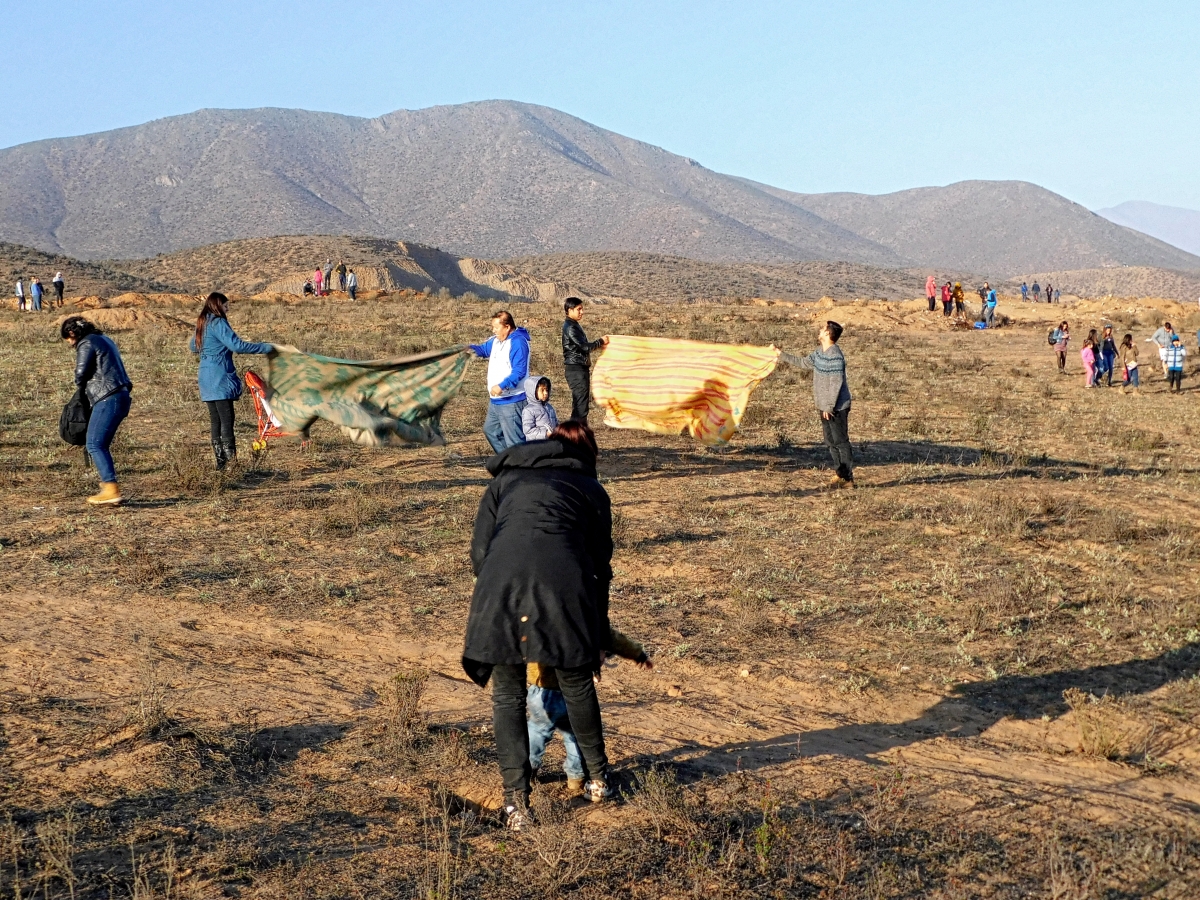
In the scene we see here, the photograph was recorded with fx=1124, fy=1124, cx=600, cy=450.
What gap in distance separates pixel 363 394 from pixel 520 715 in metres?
7.79

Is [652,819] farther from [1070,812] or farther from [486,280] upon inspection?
[486,280]

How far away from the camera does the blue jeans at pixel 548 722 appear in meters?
5.28

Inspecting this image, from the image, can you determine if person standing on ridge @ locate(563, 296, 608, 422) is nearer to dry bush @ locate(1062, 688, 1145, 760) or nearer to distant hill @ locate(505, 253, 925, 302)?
dry bush @ locate(1062, 688, 1145, 760)

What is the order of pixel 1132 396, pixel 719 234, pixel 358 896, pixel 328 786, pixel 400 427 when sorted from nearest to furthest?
1. pixel 358 896
2. pixel 328 786
3. pixel 400 427
4. pixel 1132 396
5. pixel 719 234

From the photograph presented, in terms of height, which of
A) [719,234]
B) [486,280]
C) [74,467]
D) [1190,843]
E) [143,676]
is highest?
[719,234]

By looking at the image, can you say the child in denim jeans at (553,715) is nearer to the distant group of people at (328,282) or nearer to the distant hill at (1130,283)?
the distant group of people at (328,282)

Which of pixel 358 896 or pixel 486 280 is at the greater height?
pixel 486 280

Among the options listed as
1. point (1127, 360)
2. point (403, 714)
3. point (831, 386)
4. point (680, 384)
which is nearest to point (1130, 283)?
point (1127, 360)

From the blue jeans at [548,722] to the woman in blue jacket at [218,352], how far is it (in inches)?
284

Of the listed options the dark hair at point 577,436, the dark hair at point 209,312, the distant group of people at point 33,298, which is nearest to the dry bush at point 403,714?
the dark hair at point 577,436

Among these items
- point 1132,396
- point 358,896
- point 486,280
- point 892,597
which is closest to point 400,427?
point 892,597

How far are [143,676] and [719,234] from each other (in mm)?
161215

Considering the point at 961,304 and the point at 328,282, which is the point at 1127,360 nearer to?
the point at 961,304

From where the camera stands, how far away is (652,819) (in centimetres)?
499
